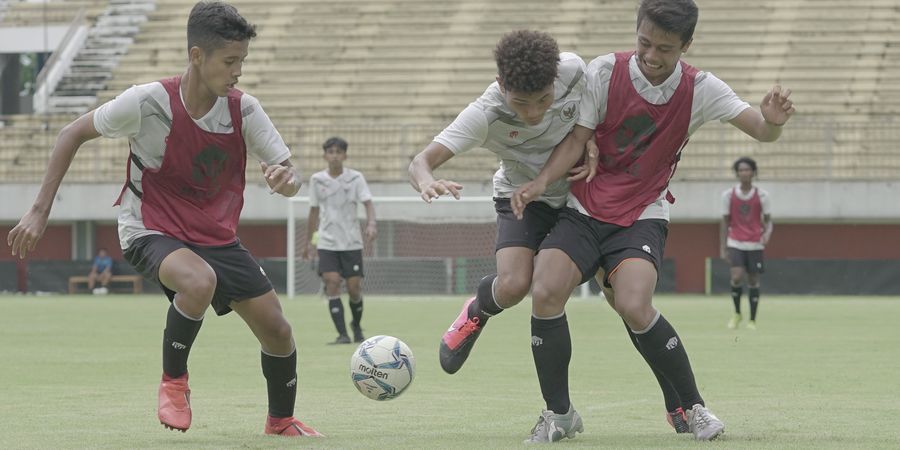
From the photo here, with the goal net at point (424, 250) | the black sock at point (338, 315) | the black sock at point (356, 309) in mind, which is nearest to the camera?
the black sock at point (338, 315)

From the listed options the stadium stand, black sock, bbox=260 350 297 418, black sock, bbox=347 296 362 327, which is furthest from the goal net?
black sock, bbox=260 350 297 418

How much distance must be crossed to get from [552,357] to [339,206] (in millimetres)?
9271

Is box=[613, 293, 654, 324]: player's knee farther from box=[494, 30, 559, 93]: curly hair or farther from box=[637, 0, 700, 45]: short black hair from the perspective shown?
box=[637, 0, 700, 45]: short black hair

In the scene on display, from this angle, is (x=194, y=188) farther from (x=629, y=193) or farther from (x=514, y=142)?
(x=629, y=193)

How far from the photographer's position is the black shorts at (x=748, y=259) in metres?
18.5

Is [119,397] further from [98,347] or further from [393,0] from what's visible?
[393,0]

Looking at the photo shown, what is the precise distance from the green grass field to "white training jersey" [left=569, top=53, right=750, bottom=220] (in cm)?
144

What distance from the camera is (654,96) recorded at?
6.91m

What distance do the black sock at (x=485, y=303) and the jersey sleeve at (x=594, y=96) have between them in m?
1.04

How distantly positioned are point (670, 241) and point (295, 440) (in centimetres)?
2441

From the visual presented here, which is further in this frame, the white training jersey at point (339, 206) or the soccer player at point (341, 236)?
the white training jersey at point (339, 206)

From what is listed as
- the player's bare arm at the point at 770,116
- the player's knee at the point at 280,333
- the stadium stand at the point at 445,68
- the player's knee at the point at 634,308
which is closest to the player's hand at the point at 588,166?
the player's knee at the point at 634,308

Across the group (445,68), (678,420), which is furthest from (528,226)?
(445,68)

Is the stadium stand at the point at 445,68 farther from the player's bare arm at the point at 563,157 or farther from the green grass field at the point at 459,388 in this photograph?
the player's bare arm at the point at 563,157
